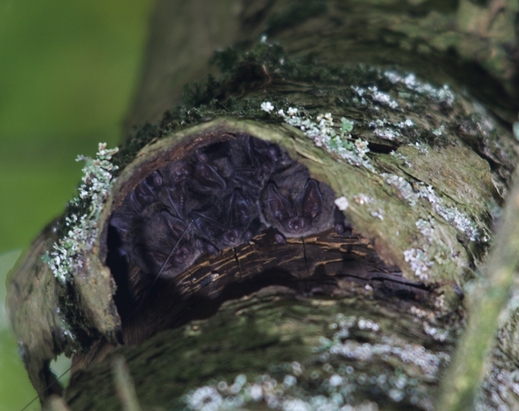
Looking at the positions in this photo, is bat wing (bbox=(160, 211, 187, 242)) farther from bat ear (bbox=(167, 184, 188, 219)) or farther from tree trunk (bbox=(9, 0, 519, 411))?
tree trunk (bbox=(9, 0, 519, 411))

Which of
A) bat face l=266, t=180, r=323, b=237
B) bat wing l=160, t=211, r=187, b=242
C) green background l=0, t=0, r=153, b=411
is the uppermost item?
green background l=0, t=0, r=153, b=411

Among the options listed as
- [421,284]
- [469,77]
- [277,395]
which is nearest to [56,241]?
[277,395]

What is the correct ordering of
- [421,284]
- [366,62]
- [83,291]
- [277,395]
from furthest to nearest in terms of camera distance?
[366,62] → [83,291] → [421,284] → [277,395]

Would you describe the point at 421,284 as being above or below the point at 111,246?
below

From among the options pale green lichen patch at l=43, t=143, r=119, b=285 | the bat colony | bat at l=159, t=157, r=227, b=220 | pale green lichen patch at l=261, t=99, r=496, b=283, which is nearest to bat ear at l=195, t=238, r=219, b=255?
the bat colony

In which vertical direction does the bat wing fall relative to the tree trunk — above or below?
above

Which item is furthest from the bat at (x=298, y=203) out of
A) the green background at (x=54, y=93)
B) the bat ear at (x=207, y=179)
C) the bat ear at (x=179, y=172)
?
the green background at (x=54, y=93)

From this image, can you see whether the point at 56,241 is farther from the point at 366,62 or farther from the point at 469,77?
the point at 469,77
